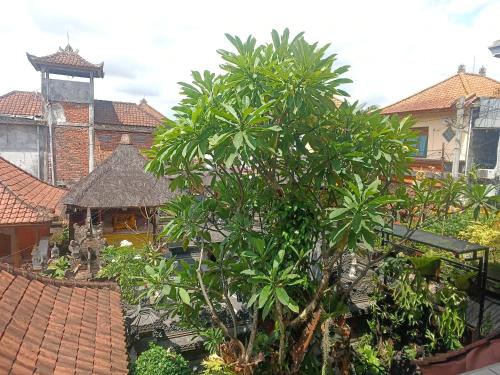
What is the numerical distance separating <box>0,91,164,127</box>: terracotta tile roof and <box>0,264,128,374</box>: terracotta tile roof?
1445 cm

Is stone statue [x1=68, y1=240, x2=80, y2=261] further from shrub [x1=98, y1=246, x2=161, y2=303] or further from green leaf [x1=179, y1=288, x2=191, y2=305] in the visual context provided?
green leaf [x1=179, y1=288, x2=191, y2=305]

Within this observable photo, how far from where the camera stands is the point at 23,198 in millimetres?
10133

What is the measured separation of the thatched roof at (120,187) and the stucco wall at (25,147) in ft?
25.3

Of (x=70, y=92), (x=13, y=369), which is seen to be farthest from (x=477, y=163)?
(x=70, y=92)

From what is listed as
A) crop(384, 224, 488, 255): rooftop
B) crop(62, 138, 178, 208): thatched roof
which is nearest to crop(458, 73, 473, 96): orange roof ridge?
crop(384, 224, 488, 255): rooftop

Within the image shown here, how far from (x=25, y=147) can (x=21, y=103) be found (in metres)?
3.02

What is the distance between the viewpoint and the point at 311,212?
4129 millimetres

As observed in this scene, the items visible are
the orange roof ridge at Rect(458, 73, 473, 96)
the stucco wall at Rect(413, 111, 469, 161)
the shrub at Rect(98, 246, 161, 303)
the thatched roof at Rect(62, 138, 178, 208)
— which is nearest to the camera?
the shrub at Rect(98, 246, 161, 303)

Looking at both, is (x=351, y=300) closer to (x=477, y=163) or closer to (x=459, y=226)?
(x=459, y=226)

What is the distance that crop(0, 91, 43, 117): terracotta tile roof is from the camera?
61.0 ft

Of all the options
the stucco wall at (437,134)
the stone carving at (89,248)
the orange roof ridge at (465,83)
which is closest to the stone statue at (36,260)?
the stone carving at (89,248)

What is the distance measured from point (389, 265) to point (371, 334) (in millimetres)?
1553

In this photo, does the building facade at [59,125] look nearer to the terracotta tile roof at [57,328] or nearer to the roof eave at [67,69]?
the roof eave at [67,69]

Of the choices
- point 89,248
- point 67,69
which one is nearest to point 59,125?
point 67,69
